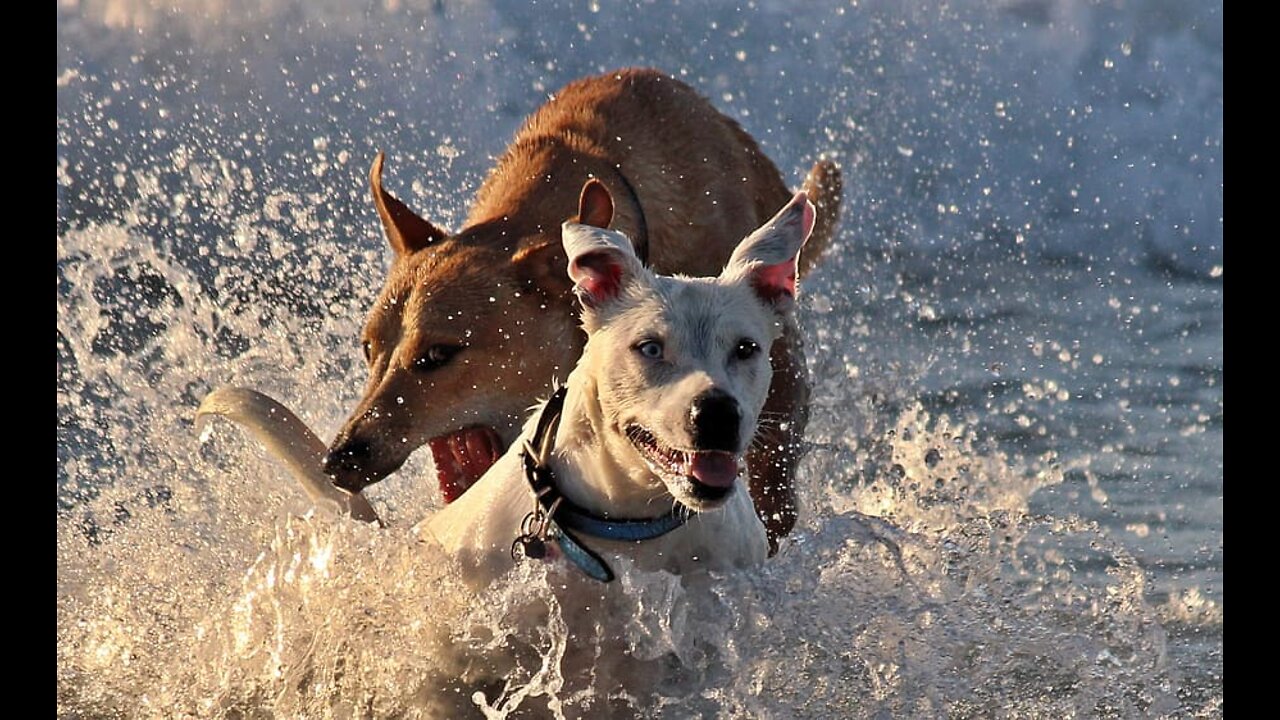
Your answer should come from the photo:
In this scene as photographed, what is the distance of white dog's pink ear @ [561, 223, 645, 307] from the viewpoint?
12.7ft

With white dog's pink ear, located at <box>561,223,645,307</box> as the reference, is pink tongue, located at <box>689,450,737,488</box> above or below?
below

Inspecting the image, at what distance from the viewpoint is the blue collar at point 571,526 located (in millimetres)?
3846

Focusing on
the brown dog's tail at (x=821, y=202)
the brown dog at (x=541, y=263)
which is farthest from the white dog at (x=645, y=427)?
the brown dog's tail at (x=821, y=202)

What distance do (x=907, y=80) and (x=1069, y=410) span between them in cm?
396

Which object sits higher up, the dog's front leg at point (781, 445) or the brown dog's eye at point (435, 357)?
the brown dog's eye at point (435, 357)

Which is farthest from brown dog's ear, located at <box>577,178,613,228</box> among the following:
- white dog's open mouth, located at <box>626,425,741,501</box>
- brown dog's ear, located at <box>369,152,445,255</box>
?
white dog's open mouth, located at <box>626,425,741,501</box>

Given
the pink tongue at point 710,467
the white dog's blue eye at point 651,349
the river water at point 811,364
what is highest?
the white dog's blue eye at point 651,349

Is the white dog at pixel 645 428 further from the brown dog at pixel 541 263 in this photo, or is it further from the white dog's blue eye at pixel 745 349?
the brown dog at pixel 541 263

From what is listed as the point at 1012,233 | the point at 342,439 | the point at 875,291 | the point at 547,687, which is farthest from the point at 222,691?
the point at 1012,233

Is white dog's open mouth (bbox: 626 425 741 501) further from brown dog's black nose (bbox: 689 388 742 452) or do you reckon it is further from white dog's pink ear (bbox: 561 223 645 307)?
white dog's pink ear (bbox: 561 223 645 307)

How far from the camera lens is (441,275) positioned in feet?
16.3

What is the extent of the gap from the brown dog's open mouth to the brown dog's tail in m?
1.60

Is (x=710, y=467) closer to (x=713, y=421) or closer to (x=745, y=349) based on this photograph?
(x=713, y=421)

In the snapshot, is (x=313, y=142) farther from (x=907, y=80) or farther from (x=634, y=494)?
(x=634, y=494)
